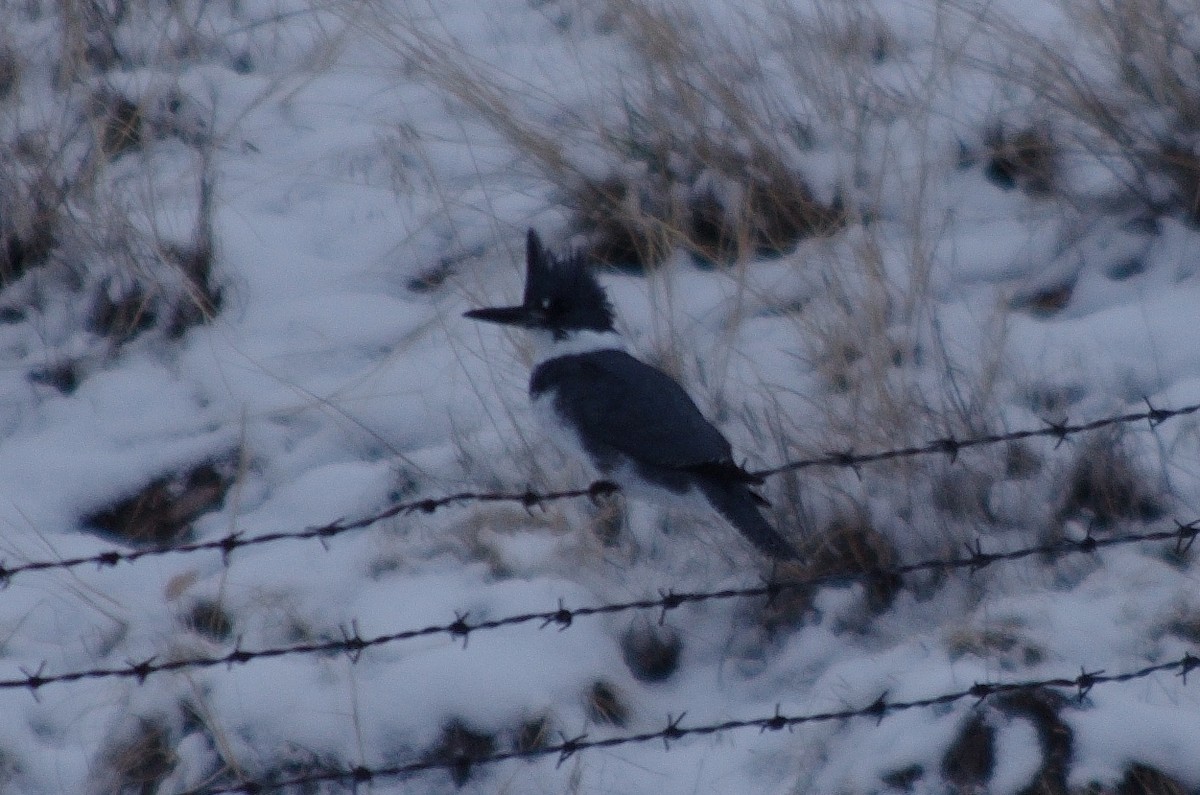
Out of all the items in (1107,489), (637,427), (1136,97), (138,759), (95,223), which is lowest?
(138,759)

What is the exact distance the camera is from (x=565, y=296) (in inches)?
157

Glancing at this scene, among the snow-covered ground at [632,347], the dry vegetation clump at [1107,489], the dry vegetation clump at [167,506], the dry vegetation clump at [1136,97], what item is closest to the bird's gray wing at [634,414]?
the snow-covered ground at [632,347]

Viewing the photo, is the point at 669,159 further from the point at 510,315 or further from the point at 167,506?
the point at 167,506

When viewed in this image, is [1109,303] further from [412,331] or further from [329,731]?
[329,731]

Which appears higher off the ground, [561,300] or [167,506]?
[561,300]

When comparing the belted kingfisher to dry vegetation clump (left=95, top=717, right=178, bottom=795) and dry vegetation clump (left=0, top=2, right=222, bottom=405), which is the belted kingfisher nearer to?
dry vegetation clump (left=95, top=717, right=178, bottom=795)

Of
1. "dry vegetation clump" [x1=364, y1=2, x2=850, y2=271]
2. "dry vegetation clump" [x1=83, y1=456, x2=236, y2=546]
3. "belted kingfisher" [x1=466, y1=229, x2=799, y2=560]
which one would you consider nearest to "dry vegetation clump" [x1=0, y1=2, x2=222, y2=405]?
"dry vegetation clump" [x1=83, y1=456, x2=236, y2=546]

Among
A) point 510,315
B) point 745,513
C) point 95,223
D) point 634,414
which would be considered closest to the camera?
point 745,513

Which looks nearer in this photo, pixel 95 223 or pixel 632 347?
pixel 632 347

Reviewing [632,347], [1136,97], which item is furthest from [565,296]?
[1136,97]

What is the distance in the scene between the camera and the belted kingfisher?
3.35 meters

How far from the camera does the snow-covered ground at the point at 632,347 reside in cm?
354

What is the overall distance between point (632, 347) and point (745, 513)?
1.30 m

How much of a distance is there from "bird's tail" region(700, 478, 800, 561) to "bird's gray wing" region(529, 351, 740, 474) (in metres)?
0.06
